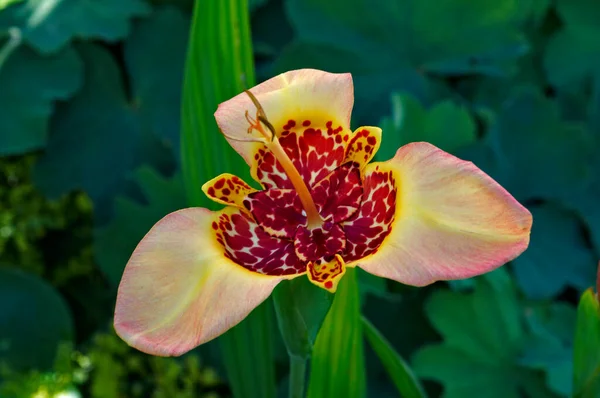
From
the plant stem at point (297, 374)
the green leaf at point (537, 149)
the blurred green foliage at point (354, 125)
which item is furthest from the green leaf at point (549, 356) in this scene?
the plant stem at point (297, 374)

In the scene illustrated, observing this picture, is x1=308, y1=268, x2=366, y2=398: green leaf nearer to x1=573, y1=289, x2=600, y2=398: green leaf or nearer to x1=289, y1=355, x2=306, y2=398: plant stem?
x1=289, y1=355, x2=306, y2=398: plant stem

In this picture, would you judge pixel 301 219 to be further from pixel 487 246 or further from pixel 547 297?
pixel 547 297

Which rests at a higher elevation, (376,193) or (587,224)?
(376,193)

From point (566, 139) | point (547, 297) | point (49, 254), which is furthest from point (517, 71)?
point (49, 254)

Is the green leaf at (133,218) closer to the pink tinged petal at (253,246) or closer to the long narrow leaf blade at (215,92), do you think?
the long narrow leaf blade at (215,92)

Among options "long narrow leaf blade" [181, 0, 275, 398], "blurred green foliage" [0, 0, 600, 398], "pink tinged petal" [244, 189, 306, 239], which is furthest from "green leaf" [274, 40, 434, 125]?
"pink tinged petal" [244, 189, 306, 239]

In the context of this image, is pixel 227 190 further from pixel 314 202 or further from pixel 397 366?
pixel 397 366
